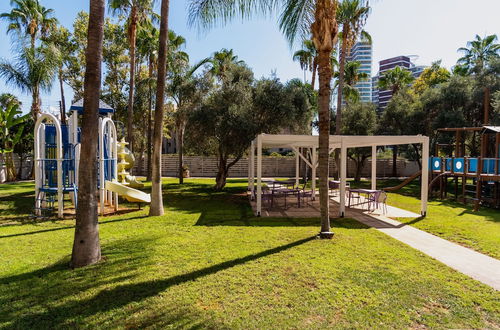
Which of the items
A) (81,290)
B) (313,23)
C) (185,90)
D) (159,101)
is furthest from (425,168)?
(185,90)

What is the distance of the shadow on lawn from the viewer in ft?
12.1

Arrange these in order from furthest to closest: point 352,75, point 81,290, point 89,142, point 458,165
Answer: point 352,75, point 458,165, point 89,142, point 81,290

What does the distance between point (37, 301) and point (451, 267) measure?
647 centimetres

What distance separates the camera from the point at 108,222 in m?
9.23

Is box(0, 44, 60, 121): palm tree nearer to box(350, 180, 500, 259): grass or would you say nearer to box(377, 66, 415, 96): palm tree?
box(350, 180, 500, 259): grass

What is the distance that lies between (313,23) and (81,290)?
266 inches

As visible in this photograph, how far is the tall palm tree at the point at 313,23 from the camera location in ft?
22.8

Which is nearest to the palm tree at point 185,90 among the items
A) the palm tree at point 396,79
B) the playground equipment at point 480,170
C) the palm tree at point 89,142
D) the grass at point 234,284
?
the grass at point 234,284

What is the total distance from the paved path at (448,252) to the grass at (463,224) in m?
0.35

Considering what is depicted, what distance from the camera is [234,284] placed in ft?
15.4

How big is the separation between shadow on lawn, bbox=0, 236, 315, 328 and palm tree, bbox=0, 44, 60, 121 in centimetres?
1602

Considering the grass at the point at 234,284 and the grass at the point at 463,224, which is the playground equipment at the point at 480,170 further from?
the grass at the point at 234,284

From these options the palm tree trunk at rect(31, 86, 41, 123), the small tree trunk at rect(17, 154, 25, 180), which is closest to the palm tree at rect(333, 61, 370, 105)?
the palm tree trunk at rect(31, 86, 41, 123)

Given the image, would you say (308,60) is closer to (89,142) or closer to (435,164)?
(435,164)
